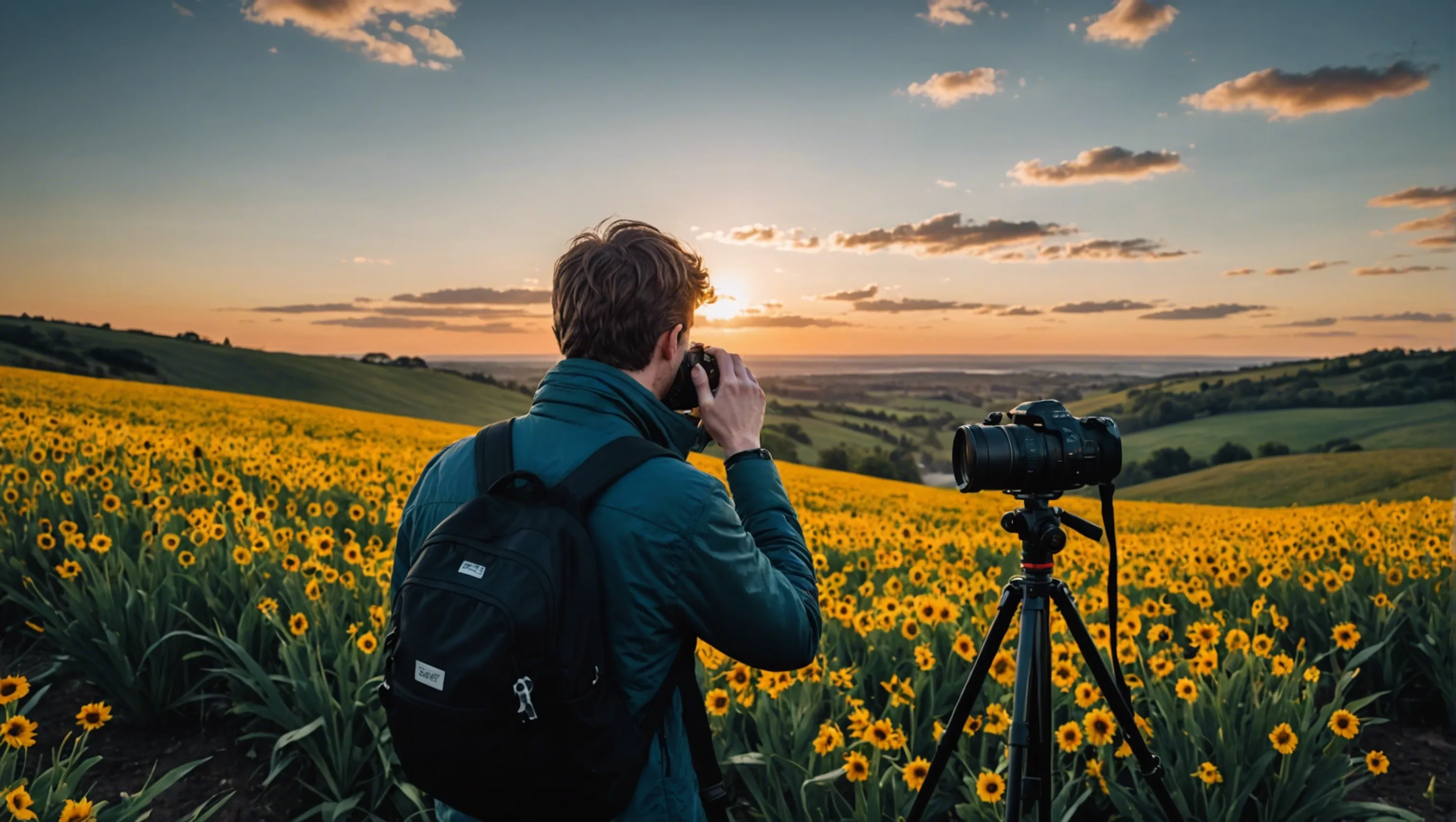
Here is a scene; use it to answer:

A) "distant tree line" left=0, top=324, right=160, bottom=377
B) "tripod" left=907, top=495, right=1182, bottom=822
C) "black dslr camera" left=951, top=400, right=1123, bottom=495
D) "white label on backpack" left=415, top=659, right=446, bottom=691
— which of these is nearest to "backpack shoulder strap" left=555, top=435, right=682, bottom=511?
"white label on backpack" left=415, top=659, right=446, bottom=691

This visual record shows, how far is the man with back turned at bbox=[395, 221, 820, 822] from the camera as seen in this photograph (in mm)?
1889

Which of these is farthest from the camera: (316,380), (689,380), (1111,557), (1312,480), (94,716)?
(316,380)

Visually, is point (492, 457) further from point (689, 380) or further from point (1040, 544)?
point (1040, 544)

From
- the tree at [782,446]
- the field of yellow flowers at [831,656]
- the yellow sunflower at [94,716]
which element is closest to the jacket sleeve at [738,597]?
the field of yellow flowers at [831,656]

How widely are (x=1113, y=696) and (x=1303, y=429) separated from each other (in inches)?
1986

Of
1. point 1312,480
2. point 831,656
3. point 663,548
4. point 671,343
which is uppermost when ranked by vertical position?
point 671,343

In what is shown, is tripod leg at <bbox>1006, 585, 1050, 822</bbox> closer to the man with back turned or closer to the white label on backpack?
the man with back turned

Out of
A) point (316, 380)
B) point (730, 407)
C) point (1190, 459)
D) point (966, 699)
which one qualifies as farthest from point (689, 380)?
point (316, 380)

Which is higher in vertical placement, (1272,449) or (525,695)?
(525,695)

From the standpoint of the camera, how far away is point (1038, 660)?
2967 mm

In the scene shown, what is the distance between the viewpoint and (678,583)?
1911mm

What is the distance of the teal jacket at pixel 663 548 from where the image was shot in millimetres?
1881

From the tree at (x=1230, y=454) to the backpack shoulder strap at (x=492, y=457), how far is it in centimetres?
4463

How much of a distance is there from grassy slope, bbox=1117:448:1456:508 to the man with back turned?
2867 centimetres
